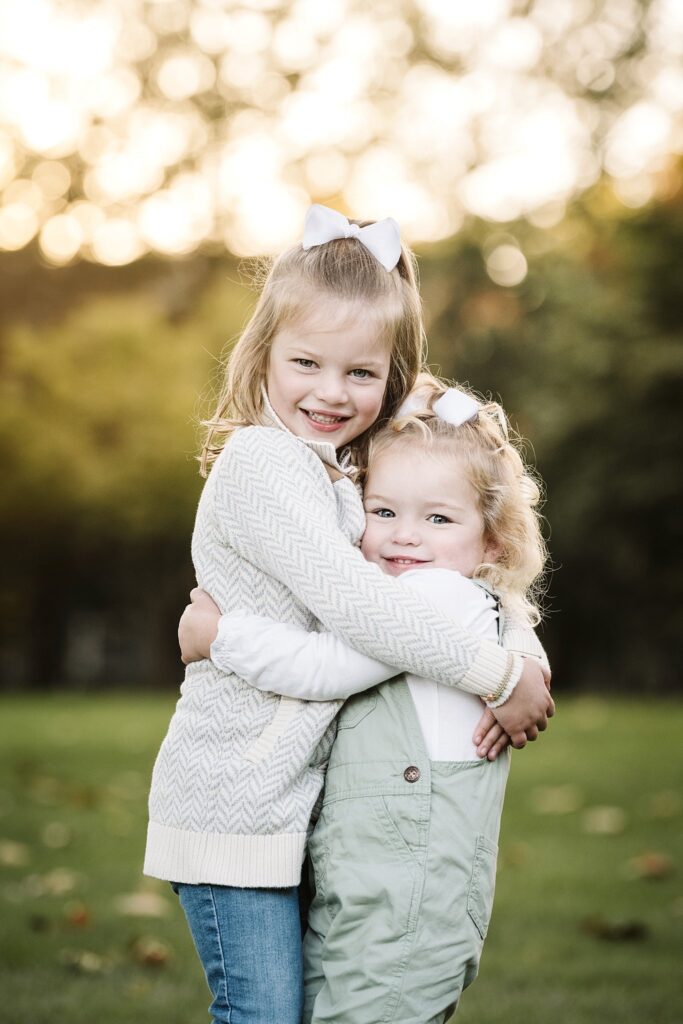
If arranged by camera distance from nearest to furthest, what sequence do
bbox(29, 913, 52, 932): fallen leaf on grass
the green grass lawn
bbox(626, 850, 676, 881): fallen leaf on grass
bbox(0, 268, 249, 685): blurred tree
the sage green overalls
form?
1. the sage green overalls
2. the green grass lawn
3. bbox(29, 913, 52, 932): fallen leaf on grass
4. bbox(626, 850, 676, 881): fallen leaf on grass
5. bbox(0, 268, 249, 685): blurred tree

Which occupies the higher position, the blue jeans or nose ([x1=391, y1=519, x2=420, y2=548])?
nose ([x1=391, y1=519, x2=420, y2=548])

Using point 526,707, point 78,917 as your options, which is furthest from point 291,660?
point 78,917

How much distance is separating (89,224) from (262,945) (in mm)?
20361

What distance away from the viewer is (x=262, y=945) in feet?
7.49

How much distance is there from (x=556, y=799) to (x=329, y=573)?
208 inches

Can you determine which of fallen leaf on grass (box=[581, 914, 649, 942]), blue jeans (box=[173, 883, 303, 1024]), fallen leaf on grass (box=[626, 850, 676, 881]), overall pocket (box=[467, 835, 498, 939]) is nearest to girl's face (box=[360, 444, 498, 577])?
overall pocket (box=[467, 835, 498, 939])

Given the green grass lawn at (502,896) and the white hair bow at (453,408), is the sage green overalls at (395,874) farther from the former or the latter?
the green grass lawn at (502,896)

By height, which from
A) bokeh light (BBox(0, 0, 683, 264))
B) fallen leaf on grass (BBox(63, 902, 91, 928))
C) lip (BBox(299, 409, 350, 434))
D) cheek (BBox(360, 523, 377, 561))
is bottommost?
fallen leaf on grass (BBox(63, 902, 91, 928))

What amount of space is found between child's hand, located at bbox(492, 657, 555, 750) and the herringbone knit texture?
0.24ft

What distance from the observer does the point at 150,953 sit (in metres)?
4.22

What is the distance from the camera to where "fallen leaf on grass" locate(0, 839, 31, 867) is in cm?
550

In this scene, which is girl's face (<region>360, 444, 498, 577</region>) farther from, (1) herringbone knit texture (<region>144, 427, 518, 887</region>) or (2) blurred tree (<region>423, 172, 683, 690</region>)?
(2) blurred tree (<region>423, 172, 683, 690</region>)

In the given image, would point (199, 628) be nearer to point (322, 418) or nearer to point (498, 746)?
point (322, 418)

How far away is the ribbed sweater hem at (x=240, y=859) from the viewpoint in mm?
2270
